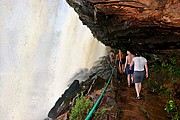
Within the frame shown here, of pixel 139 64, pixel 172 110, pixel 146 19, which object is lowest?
pixel 172 110

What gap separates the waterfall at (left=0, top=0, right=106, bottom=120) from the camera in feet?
65.1

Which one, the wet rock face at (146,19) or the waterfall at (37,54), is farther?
the waterfall at (37,54)

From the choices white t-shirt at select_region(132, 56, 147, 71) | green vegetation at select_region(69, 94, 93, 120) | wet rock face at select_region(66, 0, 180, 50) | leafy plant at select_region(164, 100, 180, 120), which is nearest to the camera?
wet rock face at select_region(66, 0, 180, 50)

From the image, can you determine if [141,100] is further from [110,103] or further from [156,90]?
[156,90]

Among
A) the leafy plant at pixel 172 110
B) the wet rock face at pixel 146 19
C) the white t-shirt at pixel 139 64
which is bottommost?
the leafy plant at pixel 172 110

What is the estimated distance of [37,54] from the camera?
2497 centimetres

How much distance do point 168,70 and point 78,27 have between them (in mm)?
11179

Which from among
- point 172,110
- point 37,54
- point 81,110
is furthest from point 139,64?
point 37,54

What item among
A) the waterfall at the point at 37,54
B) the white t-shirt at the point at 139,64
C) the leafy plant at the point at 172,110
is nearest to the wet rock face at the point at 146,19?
the white t-shirt at the point at 139,64

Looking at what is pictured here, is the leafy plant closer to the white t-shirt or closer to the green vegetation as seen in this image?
the white t-shirt

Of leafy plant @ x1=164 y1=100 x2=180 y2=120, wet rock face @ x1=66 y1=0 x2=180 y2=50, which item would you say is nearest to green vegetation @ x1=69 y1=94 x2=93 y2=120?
leafy plant @ x1=164 y1=100 x2=180 y2=120

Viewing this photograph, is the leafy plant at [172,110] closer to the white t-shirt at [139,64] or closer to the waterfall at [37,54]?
the white t-shirt at [139,64]

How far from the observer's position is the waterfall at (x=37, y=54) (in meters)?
19.8

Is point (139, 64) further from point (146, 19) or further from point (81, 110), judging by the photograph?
point (81, 110)
